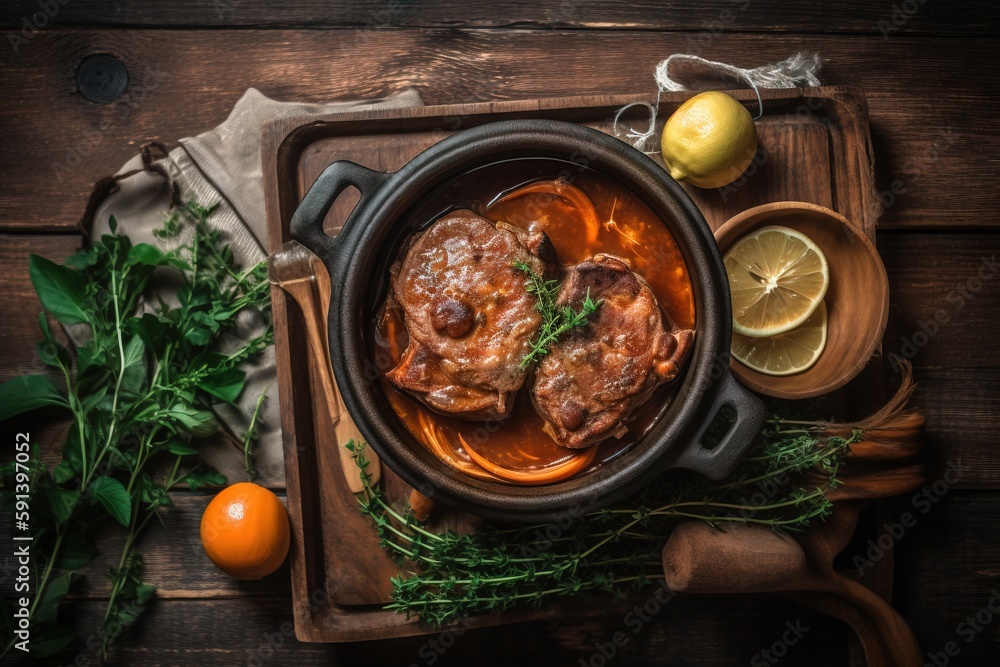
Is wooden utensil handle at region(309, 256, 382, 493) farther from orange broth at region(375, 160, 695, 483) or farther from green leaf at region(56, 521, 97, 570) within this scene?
green leaf at region(56, 521, 97, 570)

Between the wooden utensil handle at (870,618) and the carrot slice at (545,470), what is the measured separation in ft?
2.89

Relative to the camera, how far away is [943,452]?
8.00ft

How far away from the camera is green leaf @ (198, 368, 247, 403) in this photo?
222 centimetres

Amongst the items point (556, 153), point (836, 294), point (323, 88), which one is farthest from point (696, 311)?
point (323, 88)

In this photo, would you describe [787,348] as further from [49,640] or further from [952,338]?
[49,640]

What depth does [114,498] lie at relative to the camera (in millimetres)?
2201

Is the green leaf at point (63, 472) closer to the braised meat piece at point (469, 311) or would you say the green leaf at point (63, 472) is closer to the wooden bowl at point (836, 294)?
the braised meat piece at point (469, 311)

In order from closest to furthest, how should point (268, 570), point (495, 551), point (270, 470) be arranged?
1. point (495, 551)
2. point (268, 570)
3. point (270, 470)

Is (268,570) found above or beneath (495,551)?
beneath

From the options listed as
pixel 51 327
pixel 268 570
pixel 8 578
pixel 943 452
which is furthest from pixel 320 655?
pixel 943 452

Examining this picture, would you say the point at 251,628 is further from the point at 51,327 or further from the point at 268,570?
the point at 51,327

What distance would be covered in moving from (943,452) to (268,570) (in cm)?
234

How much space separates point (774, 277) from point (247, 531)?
174cm

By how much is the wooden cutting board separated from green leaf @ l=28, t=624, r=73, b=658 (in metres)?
0.87
